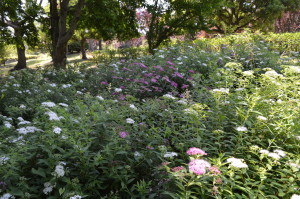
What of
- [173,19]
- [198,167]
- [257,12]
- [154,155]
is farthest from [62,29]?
[257,12]

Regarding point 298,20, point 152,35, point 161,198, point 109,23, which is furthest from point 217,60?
point 298,20

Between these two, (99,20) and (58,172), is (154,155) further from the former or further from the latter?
(99,20)

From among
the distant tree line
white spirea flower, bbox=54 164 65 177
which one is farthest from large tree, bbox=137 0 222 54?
white spirea flower, bbox=54 164 65 177

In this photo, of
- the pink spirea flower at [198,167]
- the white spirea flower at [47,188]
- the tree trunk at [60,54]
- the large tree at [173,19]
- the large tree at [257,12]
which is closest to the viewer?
the pink spirea flower at [198,167]

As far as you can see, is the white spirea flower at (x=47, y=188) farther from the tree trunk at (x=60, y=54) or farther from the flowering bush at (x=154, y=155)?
the tree trunk at (x=60, y=54)

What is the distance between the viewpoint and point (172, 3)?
45.8 feet

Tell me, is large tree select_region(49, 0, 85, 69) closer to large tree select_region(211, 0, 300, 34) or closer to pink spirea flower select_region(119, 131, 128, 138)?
pink spirea flower select_region(119, 131, 128, 138)

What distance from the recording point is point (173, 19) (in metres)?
14.0

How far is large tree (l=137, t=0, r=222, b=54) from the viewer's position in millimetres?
13562

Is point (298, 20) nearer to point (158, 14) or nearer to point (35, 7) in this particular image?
point (158, 14)

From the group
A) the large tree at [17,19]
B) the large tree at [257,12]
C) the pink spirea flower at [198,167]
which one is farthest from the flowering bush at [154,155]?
the large tree at [257,12]

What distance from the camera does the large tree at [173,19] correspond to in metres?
13.6

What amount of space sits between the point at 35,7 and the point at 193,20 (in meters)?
8.73

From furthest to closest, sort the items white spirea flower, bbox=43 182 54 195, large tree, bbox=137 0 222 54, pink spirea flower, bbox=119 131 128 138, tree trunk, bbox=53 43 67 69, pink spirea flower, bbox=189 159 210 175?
large tree, bbox=137 0 222 54
tree trunk, bbox=53 43 67 69
pink spirea flower, bbox=119 131 128 138
white spirea flower, bbox=43 182 54 195
pink spirea flower, bbox=189 159 210 175
